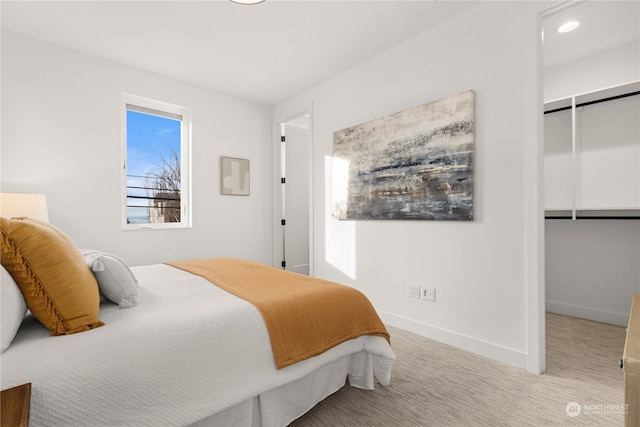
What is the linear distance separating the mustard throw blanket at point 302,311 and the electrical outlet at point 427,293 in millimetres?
1002

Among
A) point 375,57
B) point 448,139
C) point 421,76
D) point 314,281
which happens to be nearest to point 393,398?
point 314,281

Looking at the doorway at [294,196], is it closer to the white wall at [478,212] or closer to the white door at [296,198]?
the white door at [296,198]

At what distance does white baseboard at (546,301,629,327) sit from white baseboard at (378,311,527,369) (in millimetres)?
1583

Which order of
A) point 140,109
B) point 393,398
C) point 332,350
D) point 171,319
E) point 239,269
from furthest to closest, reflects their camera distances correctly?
1. point 140,109
2. point 239,269
3. point 393,398
4. point 332,350
5. point 171,319

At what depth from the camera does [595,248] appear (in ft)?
10.3

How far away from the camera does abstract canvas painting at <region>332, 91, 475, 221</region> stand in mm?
2470

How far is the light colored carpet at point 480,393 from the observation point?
5.23ft

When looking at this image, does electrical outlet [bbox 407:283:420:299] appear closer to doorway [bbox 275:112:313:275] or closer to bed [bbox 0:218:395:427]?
bed [bbox 0:218:395:427]

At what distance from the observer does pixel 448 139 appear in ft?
8.34

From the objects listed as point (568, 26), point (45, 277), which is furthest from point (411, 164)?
point (45, 277)

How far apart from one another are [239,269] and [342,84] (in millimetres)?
2348

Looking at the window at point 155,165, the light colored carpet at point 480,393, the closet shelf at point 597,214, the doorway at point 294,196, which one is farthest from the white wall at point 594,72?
the window at point 155,165

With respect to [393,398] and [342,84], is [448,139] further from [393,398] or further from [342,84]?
[393,398]

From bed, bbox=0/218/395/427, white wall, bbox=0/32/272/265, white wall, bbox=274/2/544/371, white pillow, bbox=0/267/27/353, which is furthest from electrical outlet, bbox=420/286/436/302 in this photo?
white pillow, bbox=0/267/27/353
